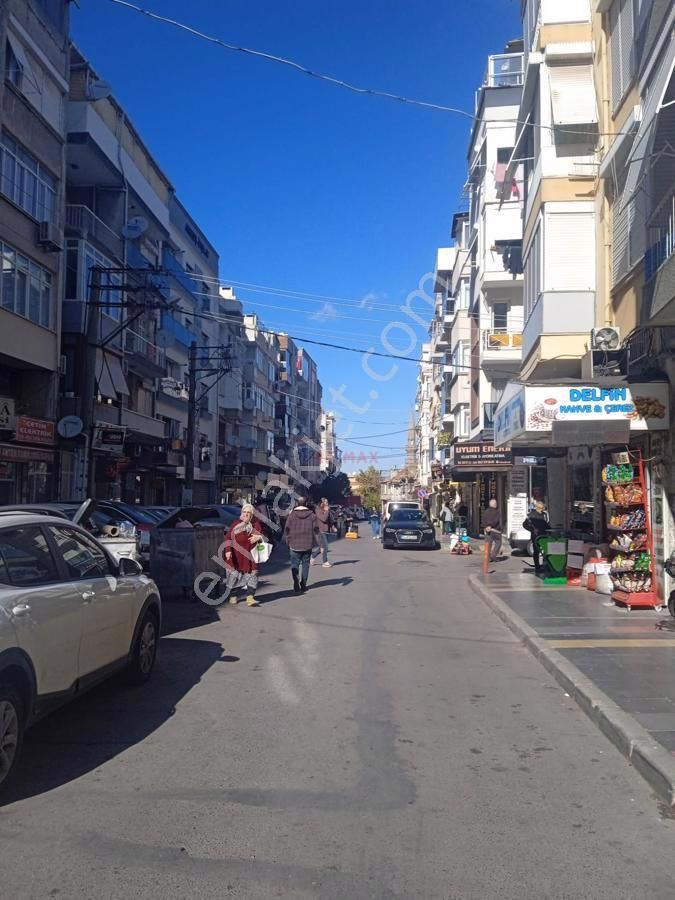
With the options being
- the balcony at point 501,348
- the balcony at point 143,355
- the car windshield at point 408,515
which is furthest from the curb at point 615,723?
the balcony at point 143,355

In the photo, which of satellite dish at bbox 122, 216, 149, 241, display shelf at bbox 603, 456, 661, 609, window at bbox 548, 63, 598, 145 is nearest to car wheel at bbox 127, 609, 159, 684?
display shelf at bbox 603, 456, 661, 609

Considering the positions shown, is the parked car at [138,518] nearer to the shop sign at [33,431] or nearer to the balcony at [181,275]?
the shop sign at [33,431]

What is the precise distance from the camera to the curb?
484 cm

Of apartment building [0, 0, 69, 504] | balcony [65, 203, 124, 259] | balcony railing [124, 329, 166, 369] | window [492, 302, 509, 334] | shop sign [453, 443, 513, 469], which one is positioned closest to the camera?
apartment building [0, 0, 69, 504]

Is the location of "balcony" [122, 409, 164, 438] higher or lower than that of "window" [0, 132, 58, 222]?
lower

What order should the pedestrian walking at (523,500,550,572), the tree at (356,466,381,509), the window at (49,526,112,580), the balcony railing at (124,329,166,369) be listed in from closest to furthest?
the window at (49,526,112,580)
the pedestrian walking at (523,500,550,572)
the balcony railing at (124,329,166,369)
the tree at (356,466,381,509)

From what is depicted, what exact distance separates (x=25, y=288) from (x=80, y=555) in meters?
18.2

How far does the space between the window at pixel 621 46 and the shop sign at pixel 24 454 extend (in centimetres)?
1591

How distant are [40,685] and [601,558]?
11474mm

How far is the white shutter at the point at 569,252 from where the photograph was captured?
15.0m

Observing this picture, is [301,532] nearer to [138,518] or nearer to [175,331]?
[138,518]

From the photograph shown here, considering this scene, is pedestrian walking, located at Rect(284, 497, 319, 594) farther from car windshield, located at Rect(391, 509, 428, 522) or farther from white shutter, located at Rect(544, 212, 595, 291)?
car windshield, located at Rect(391, 509, 428, 522)

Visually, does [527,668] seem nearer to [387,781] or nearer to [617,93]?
[387,781]

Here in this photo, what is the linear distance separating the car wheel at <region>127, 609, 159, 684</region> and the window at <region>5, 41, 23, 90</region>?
18679 millimetres
